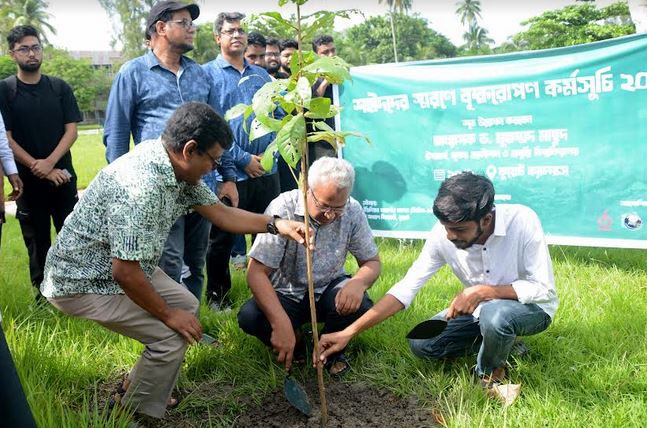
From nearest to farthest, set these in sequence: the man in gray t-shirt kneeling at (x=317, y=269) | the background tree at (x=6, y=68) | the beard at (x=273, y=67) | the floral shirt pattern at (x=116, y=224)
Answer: the floral shirt pattern at (x=116, y=224) → the man in gray t-shirt kneeling at (x=317, y=269) → the beard at (x=273, y=67) → the background tree at (x=6, y=68)

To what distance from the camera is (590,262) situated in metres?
4.43

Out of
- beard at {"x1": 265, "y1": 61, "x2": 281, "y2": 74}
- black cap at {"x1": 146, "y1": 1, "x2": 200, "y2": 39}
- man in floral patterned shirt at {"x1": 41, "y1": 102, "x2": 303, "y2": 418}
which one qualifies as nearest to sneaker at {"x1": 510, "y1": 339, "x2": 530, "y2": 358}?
man in floral patterned shirt at {"x1": 41, "y1": 102, "x2": 303, "y2": 418}

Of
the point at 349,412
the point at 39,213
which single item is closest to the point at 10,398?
the point at 349,412

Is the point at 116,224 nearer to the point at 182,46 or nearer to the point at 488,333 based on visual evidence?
the point at 182,46

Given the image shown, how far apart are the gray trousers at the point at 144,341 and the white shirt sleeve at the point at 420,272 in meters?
1.04

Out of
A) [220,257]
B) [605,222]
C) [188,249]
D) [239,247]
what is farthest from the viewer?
[239,247]

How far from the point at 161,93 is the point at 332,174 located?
1.34 metres

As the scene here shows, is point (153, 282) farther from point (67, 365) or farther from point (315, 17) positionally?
point (315, 17)

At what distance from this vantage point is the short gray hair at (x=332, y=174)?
2.71m

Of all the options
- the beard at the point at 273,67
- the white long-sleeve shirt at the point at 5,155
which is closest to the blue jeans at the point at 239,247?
the beard at the point at 273,67

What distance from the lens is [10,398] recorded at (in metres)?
1.75

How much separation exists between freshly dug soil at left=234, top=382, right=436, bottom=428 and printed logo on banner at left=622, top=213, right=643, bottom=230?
2.39m

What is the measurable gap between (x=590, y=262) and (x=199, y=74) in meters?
3.17

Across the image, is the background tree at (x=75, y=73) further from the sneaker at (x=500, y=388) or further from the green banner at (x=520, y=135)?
the sneaker at (x=500, y=388)
